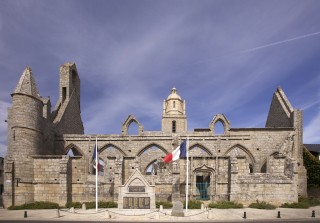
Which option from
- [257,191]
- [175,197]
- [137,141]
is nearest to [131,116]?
[137,141]

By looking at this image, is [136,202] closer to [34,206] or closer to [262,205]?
[34,206]

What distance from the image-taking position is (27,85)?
81.1ft

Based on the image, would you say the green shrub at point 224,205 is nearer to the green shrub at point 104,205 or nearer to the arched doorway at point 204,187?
the arched doorway at point 204,187

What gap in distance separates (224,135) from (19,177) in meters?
22.3

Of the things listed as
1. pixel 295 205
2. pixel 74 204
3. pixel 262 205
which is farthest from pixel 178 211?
pixel 295 205

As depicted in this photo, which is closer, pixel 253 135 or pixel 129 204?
pixel 129 204

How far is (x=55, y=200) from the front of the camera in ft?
77.0

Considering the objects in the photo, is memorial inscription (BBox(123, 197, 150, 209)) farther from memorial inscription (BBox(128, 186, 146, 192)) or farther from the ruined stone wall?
the ruined stone wall

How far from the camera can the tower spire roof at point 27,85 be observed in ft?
79.9

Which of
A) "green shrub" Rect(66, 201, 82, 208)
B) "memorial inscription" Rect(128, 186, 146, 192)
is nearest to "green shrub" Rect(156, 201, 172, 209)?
"memorial inscription" Rect(128, 186, 146, 192)

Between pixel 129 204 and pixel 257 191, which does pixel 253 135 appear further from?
pixel 129 204

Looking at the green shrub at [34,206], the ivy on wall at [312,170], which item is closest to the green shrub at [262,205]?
the ivy on wall at [312,170]

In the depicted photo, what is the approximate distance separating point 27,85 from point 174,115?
3022cm

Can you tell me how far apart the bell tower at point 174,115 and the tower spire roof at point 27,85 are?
28.0 metres
